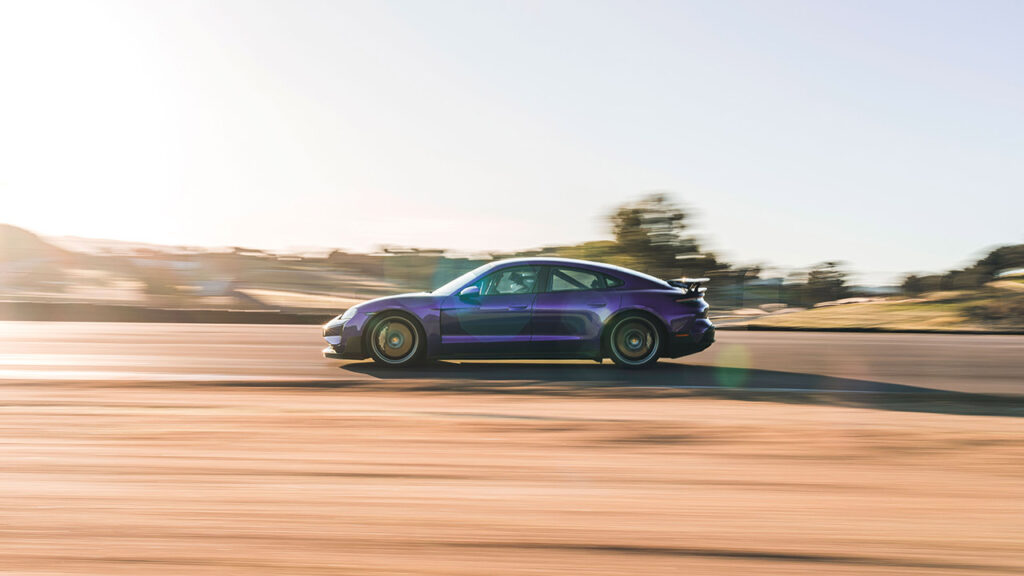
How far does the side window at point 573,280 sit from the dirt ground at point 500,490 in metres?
3.29

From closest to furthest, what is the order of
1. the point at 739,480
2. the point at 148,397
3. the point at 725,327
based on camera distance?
the point at 739,480
the point at 148,397
the point at 725,327

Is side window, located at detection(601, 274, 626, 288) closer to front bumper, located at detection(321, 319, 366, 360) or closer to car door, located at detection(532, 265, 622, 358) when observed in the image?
car door, located at detection(532, 265, 622, 358)

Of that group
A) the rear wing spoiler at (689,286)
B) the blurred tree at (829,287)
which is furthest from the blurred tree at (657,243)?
the rear wing spoiler at (689,286)

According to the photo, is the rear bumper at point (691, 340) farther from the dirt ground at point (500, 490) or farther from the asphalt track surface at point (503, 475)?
the dirt ground at point (500, 490)

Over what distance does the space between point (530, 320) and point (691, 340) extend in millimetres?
1911

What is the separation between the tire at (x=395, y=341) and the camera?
1022 centimetres

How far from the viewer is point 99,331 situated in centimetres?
1694

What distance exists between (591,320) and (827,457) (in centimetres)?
506

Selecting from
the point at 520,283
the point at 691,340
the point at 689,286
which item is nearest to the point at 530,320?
the point at 520,283

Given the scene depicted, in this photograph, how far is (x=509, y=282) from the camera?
33.9 feet

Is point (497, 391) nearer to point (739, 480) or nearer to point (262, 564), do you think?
point (739, 480)

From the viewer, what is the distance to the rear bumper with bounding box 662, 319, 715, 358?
10.4 meters

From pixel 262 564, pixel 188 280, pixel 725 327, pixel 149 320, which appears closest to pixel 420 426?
pixel 262 564

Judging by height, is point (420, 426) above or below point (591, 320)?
below
